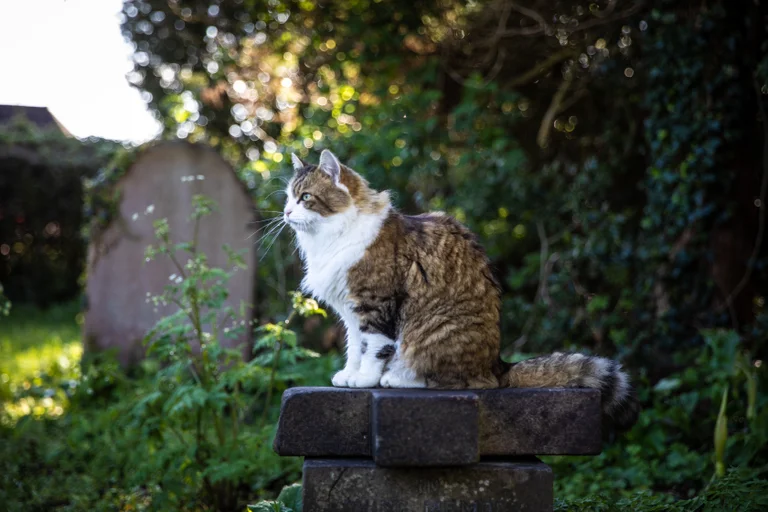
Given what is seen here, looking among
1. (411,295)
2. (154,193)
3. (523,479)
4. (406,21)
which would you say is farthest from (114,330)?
(523,479)

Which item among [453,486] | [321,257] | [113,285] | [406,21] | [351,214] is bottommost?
[453,486]

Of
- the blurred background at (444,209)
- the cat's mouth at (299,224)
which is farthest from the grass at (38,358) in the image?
the cat's mouth at (299,224)

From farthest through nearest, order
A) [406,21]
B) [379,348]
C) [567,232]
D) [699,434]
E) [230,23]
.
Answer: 1. [230,23]
2. [406,21]
3. [567,232]
4. [699,434]
5. [379,348]

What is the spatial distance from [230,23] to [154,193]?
2.08 meters

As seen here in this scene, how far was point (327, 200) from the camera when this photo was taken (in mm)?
2963

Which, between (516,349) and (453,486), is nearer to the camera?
(453,486)

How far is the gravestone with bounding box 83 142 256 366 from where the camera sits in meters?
6.14

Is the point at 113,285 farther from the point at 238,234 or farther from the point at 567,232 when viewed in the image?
the point at 567,232

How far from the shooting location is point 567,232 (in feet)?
19.8

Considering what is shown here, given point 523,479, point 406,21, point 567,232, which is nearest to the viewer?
point 523,479

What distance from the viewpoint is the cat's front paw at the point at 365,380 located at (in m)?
2.80

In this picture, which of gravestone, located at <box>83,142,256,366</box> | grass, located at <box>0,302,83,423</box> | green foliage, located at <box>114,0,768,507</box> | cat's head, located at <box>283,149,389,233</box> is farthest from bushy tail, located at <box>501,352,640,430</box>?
gravestone, located at <box>83,142,256,366</box>

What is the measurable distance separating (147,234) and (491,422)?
443 centimetres

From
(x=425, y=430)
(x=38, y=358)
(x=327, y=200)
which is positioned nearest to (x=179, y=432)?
(x=327, y=200)
